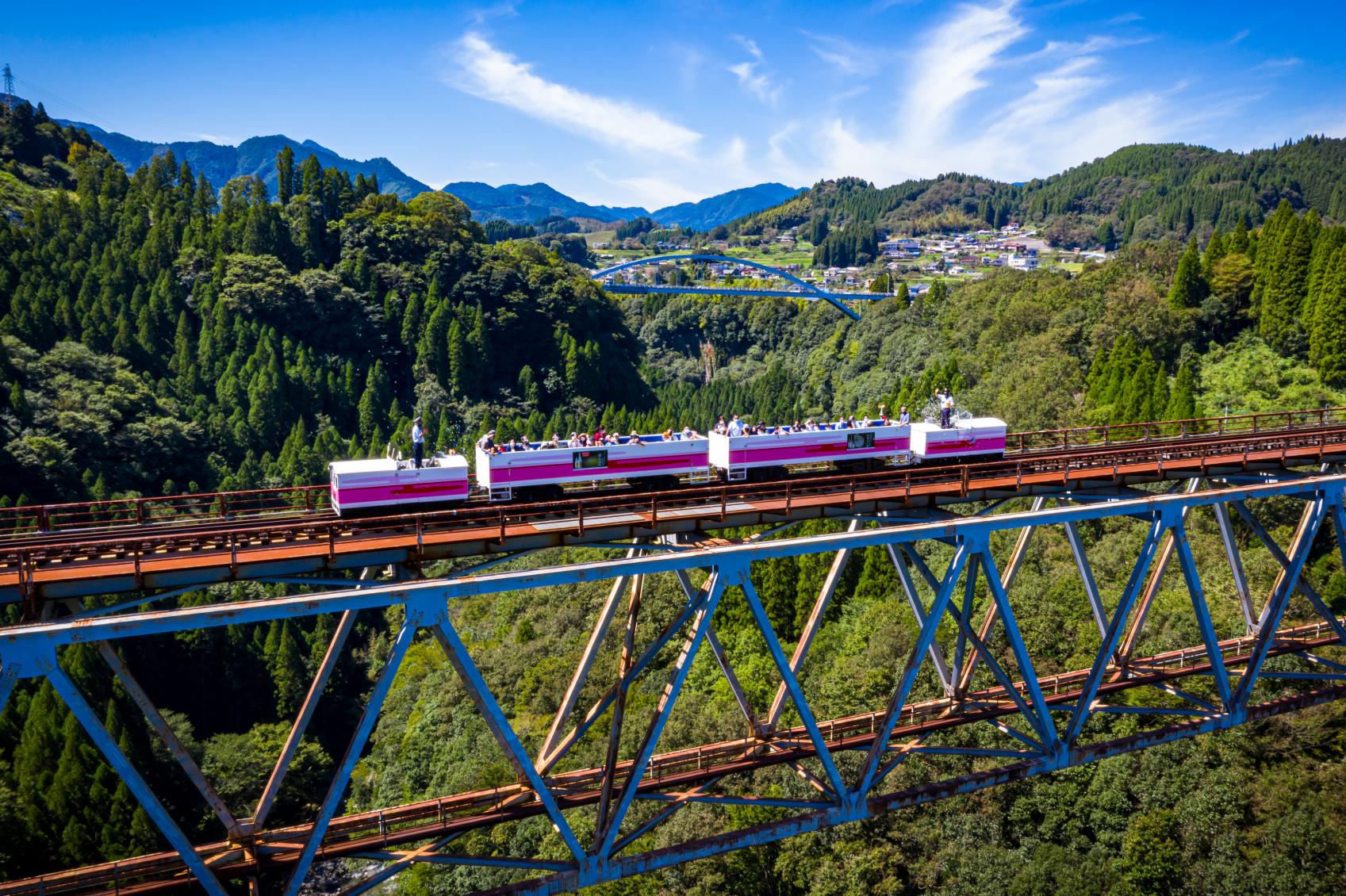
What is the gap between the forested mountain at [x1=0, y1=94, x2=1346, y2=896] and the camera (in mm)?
38406

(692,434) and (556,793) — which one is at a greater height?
(692,434)

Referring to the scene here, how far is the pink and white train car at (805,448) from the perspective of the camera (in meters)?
27.6

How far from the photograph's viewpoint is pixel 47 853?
5159 cm

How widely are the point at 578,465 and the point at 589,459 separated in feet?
1.26

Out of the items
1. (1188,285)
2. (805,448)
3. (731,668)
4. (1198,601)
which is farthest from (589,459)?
(1188,285)

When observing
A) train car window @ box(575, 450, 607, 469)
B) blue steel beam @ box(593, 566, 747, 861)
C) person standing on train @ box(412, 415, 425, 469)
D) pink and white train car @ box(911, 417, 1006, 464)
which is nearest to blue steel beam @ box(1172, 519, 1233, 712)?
pink and white train car @ box(911, 417, 1006, 464)

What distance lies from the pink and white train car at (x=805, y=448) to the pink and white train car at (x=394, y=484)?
8.16 m

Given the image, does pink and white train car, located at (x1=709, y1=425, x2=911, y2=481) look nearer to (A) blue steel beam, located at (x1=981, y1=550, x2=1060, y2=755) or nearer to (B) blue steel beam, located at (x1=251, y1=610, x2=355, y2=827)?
(A) blue steel beam, located at (x1=981, y1=550, x2=1060, y2=755)

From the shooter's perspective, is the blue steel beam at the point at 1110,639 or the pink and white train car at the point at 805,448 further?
the pink and white train car at the point at 805,448

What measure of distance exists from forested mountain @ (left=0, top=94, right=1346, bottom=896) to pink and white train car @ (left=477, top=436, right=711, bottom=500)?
1020 cm

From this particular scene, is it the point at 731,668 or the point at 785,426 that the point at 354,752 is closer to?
the point at 731,668

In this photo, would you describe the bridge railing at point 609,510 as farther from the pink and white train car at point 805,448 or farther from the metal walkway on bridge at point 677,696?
the pink and white train car at point 805,448

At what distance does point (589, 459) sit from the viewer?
26.4 metres

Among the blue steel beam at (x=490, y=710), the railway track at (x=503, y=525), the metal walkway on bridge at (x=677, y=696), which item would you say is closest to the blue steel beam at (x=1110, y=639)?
the metal walkway on bridge at (x=677, y=696)
